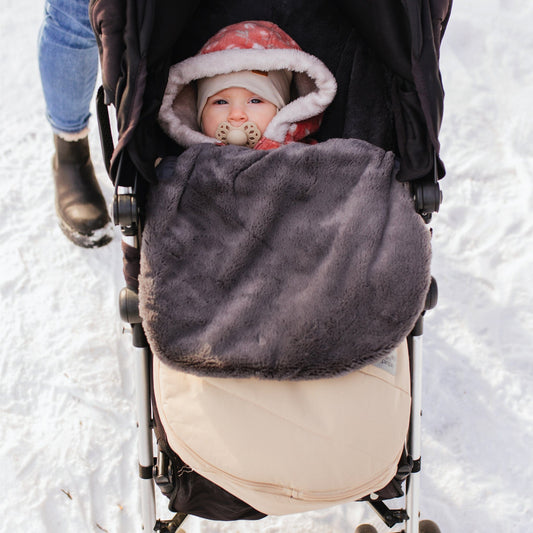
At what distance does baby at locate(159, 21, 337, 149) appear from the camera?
1408mm

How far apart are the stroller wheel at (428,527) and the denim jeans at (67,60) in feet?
4.99

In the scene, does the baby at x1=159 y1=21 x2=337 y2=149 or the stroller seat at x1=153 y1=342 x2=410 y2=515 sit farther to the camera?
the baby at x1=159 y1=21 x2=337 y2=149

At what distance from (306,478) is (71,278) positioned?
1188 millimetres

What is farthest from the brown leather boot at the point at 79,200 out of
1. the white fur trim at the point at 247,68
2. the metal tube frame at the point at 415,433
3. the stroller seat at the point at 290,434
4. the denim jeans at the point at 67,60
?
the metal tube frame at the point at 415,433

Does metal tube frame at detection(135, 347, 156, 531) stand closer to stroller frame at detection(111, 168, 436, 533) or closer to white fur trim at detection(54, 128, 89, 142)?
stroller frame at detection(111, 168, 436, 533)

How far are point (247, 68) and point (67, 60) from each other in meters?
0.54

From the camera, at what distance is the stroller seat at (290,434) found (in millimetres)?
1069

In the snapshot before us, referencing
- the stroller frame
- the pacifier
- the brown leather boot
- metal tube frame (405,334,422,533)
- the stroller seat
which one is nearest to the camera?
the stroller seat

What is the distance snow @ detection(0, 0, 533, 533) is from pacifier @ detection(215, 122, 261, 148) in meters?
0.75

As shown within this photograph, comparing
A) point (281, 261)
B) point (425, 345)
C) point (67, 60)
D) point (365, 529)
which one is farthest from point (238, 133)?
point (365, 529)

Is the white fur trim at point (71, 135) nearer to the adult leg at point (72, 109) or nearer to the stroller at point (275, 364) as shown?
the adult leg at point (72, 109)

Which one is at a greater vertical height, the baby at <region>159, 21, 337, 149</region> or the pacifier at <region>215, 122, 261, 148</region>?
the baby at <region>159, 21, 337, 149</region>

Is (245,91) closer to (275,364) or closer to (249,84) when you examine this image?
(249,84)

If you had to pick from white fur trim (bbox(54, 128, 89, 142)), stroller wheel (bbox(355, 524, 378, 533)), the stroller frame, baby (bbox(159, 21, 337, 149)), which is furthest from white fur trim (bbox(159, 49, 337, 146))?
stroller wheel (bbox(355, 524, 378, 533))
